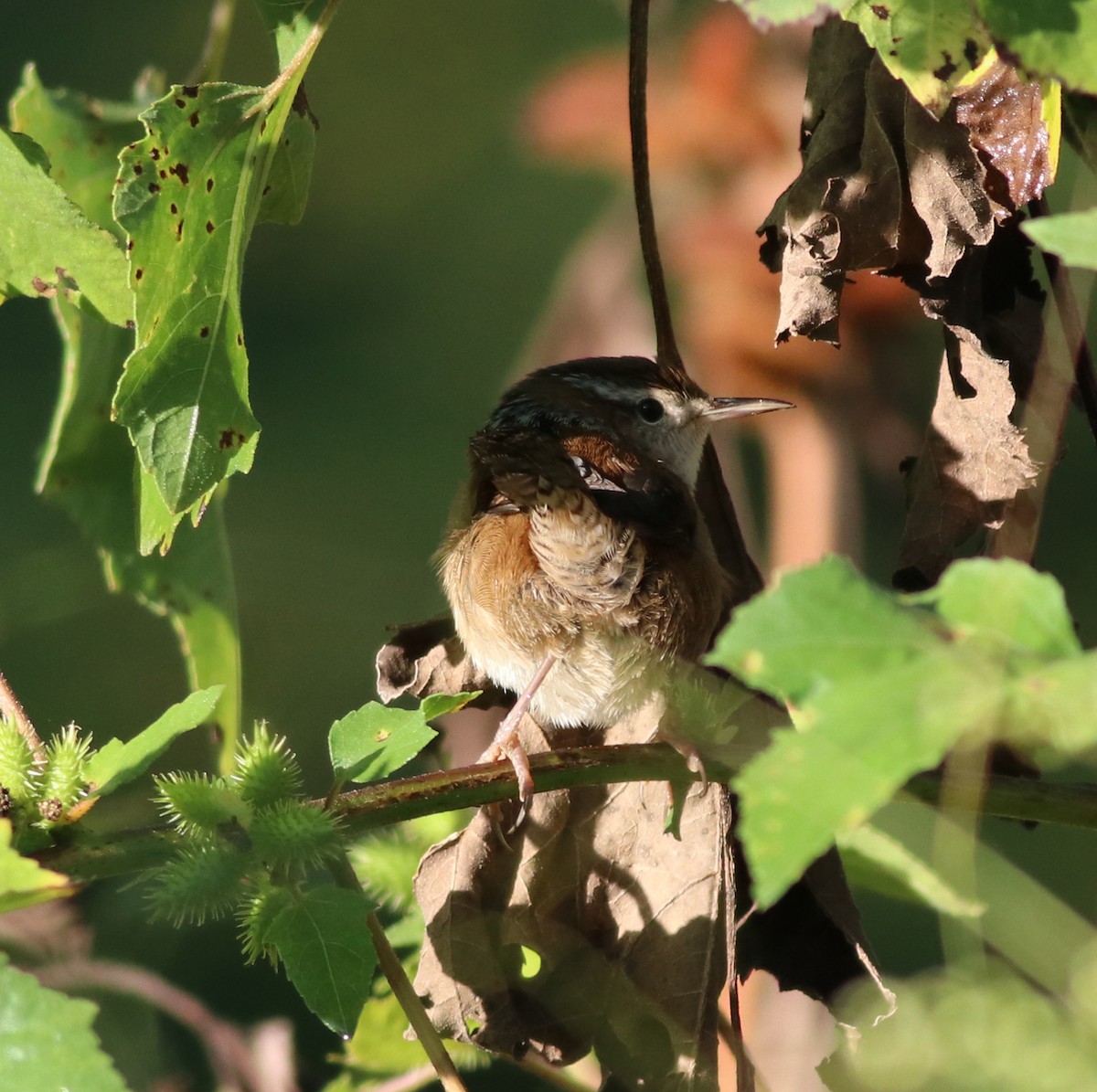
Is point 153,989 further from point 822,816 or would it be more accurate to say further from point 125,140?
point 822,816

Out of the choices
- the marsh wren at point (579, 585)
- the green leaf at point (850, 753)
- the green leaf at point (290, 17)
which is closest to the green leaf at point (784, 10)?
the green leaf at point (850, 753)

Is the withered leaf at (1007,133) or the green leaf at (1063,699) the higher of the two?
the withered leaf at (1007,133)

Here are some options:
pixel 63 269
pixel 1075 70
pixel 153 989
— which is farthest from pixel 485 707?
pixel 1075 70

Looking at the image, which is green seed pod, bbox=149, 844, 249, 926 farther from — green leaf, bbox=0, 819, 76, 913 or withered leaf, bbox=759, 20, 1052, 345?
withered leaf, bbox=759, 20, 1052, 345

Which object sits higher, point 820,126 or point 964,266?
point 820,126

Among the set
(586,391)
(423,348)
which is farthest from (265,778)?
(423,348)

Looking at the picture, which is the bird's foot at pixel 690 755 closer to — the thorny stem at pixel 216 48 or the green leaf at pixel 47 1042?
the green leaf at pixel 47 1042
